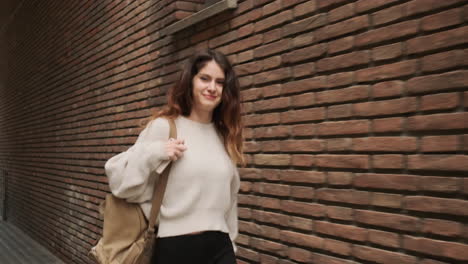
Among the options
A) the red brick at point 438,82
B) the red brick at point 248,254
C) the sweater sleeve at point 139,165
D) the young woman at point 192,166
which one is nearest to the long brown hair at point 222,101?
the young woman at point 192,166

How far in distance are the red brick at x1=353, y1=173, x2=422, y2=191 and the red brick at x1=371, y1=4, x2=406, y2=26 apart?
2.46 feet

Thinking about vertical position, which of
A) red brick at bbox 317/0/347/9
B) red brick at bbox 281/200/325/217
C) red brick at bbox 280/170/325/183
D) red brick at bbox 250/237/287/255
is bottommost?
red brick at bbox 250/237/287/255

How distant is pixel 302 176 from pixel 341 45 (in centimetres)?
80

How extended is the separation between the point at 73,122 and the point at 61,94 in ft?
2.77

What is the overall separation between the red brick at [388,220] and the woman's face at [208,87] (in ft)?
3.07

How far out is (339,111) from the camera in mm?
2717

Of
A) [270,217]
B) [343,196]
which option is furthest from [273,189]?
[343,196]

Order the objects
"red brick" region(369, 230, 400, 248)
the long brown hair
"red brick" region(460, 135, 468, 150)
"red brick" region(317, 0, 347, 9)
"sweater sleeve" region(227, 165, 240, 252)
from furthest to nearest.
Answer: "red brick" region(317, 0, 347, 9)
"sweater sleeve" region(227, 165, 240, 252)
the long brown hair
"red brick" region(369, 230, 400, 248)
"red brick" region(460, 135, 468, 150)

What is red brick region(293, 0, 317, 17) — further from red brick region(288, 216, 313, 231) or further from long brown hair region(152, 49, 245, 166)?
red brick region(288, 216, 313, 231)

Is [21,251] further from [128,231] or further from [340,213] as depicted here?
[340,213]

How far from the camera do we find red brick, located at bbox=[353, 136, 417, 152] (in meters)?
2.30

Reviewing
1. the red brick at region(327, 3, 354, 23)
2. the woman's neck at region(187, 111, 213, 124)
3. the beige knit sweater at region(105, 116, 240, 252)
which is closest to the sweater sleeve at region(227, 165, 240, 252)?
the beige knit sweater at region(105, 116, 240, 252)

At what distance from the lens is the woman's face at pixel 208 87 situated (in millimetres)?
2443

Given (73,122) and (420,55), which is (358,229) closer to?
(420,55)
